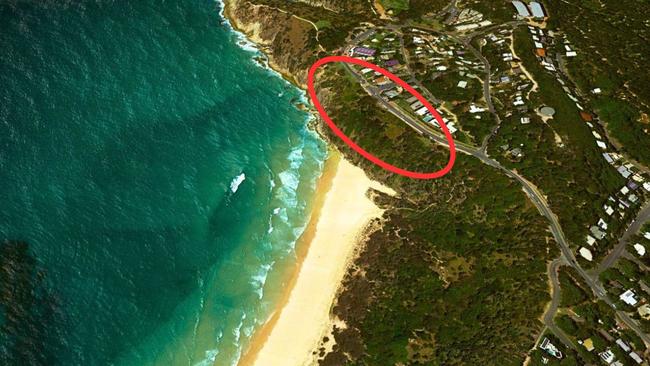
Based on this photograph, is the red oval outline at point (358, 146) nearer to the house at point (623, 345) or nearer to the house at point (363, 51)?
the house at point (363, 51)

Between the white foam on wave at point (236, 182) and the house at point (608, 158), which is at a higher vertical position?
the white foam on wave at point (236, 182)

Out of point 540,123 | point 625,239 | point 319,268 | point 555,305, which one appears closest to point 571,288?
point 555,305

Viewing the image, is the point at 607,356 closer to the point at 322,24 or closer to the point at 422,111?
the point at 422,111

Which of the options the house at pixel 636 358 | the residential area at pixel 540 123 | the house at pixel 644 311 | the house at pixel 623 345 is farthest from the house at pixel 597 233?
the house at pixel 636 358

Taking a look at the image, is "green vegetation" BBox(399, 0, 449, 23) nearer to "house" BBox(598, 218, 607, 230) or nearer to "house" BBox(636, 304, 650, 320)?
"house" BBox(598, 218, 607, 230)

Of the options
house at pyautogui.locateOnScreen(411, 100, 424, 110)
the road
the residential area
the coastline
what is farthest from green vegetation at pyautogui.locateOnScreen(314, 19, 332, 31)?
house at pyautogui.locateOnScreen(411, 100, 424, 110)

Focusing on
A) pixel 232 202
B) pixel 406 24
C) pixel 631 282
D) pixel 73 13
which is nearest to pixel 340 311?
pixel 232 202
